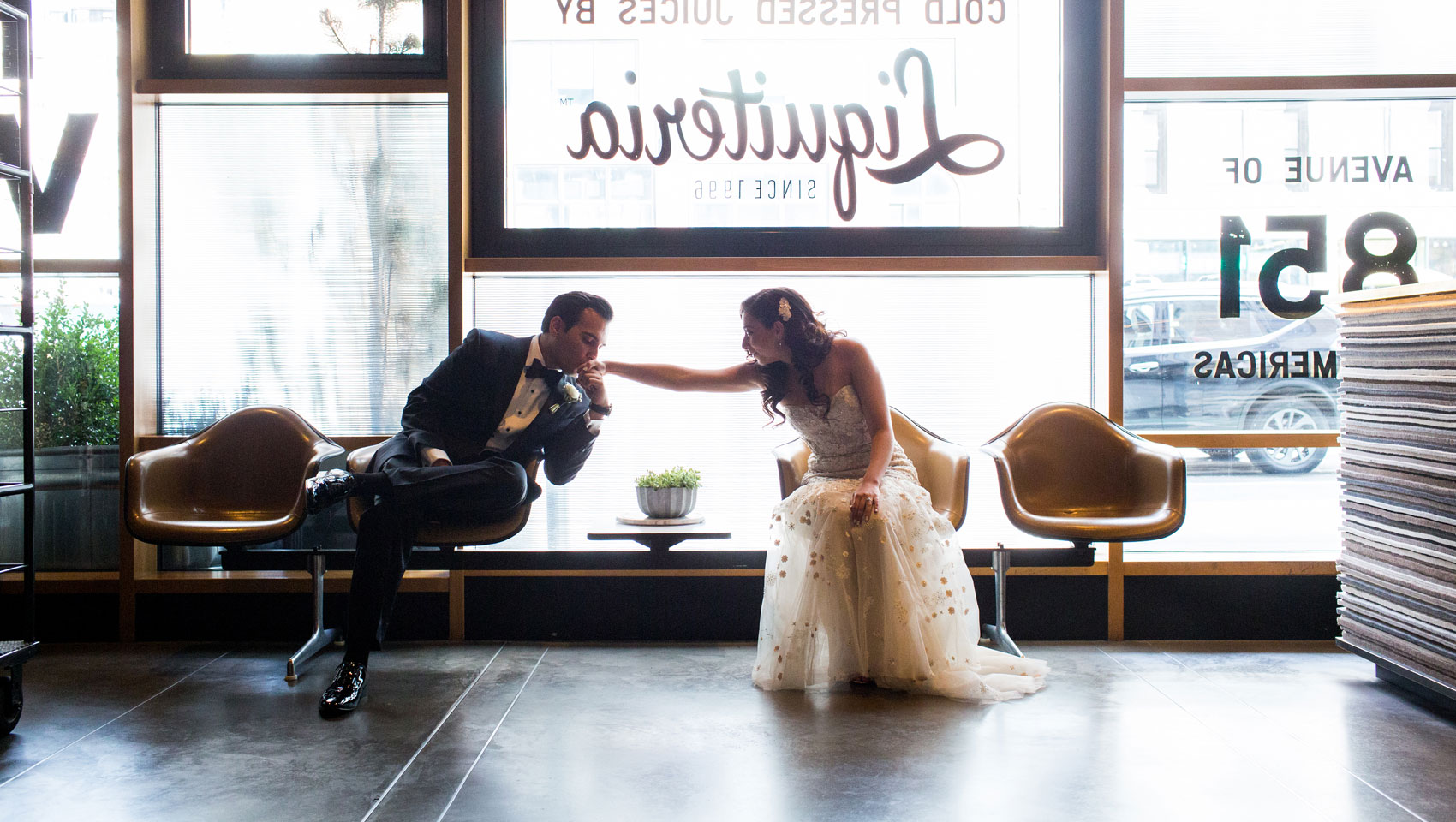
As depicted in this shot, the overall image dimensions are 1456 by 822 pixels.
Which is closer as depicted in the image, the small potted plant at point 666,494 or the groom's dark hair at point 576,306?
the groom's dark hair at point 576,306

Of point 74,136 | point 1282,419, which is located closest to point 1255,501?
point 1282,419

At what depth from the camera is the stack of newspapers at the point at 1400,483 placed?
9.57 ft

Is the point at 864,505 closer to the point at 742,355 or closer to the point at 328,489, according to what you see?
the point at 742,355

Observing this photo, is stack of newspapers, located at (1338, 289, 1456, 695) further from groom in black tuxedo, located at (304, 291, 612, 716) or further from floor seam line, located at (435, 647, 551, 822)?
floor seam line, located at (435, 647, 551, 822)

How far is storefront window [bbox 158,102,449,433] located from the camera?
4125 mm

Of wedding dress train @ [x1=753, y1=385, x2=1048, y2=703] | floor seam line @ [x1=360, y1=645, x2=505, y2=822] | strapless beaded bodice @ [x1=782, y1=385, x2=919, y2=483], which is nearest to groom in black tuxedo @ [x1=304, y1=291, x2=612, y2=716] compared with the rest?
floor seam line @ [x1=360, y1=645, x2=505, y2=822]

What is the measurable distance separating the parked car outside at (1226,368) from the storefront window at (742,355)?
0.72 ft

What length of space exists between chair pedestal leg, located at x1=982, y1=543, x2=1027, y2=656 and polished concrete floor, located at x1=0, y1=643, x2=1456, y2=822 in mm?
190

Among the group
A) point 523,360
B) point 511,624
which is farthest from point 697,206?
point 511,624

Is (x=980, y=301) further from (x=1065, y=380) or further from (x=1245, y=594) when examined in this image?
(x=1245, y=594)

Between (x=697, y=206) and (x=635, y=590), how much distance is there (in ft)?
5.50

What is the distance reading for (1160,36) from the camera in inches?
164

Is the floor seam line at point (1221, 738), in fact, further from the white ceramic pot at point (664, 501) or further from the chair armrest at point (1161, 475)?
the white ceramic pot at point (664, 501)

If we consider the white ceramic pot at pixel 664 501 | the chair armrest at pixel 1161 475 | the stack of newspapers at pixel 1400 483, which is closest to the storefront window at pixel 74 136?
the white ceramic pot at pixel 664 501
